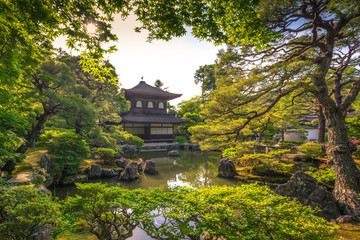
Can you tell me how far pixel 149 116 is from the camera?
1812cm

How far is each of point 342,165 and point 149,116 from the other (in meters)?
16.2

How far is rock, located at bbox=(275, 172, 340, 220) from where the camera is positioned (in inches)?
146

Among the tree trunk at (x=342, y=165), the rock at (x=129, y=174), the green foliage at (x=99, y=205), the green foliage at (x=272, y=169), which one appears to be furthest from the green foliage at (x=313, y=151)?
the green foliage at (x=99, y=205)

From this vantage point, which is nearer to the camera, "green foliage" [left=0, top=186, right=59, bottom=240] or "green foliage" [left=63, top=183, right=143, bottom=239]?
"green foliage" [left=0, top=186, right=59, bottom=240]

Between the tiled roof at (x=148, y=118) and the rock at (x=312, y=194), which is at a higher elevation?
the tiled roof at (x=148, y=118)

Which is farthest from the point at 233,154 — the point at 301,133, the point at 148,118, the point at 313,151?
the point at 148,118

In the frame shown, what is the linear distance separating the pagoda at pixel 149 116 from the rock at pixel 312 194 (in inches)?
546

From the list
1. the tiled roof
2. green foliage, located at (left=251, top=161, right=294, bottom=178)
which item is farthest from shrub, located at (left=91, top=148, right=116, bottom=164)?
green foliage, located at (left=251, top=161, right=294, bottom=178)

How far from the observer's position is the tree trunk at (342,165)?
3691 mm

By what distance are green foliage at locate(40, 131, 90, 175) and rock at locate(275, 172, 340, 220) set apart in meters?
7.43

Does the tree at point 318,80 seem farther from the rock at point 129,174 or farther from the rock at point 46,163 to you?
the rock at point 46,163

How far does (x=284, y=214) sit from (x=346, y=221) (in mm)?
2472

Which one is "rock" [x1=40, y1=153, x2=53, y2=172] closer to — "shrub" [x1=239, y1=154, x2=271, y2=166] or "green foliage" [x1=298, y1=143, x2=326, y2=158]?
"shrub" [x1=239, y1=154, x2=271, y2=166]

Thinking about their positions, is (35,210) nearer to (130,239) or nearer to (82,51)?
(130,239)
